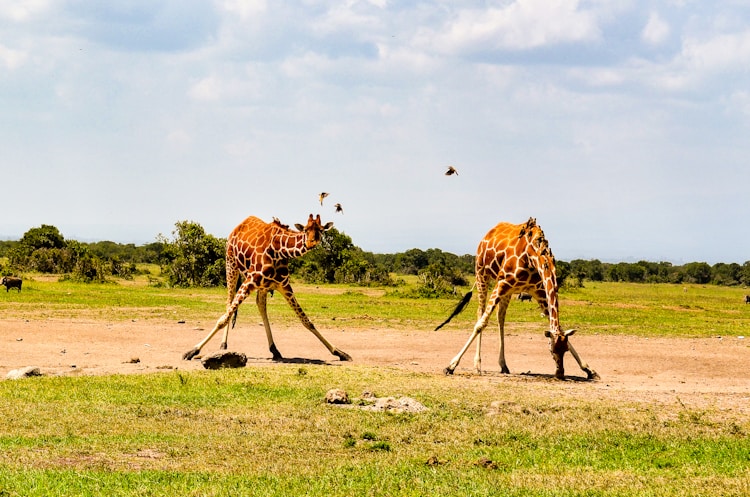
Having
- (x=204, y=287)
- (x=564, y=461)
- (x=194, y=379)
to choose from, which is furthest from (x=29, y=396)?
(x=204, y=287)

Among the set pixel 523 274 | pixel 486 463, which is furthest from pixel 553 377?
pixel 486 463

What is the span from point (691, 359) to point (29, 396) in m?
14.3

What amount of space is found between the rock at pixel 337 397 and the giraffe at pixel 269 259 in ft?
16.0

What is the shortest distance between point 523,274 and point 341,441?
7192mm

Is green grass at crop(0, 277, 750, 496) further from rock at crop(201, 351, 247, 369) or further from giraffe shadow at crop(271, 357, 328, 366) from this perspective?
giraffe shadow at crop(271, 357, 328, 366)

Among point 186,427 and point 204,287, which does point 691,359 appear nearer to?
point 186,427

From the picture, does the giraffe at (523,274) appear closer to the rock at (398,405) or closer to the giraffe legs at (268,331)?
the rock at (398,405)

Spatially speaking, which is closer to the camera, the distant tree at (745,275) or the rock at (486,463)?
the rock at (486,463)

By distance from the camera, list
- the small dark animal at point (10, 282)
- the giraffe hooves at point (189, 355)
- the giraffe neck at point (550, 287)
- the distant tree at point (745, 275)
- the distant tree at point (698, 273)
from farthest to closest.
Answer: the distant tree at point (698, 273) → the distant tree at point (745, 275) → the small dark animal at point (10, 282) → the giraffe hooves at point (189, 355) → the giraffe neck at point (550, 287)

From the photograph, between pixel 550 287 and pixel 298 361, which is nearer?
pixel 550 287

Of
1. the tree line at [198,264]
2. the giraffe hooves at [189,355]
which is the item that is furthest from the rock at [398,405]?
the tree line at [198,264]

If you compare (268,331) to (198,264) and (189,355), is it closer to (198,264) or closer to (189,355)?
(189,355)

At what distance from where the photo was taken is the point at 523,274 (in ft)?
55.3

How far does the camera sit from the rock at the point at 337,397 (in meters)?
13.1
